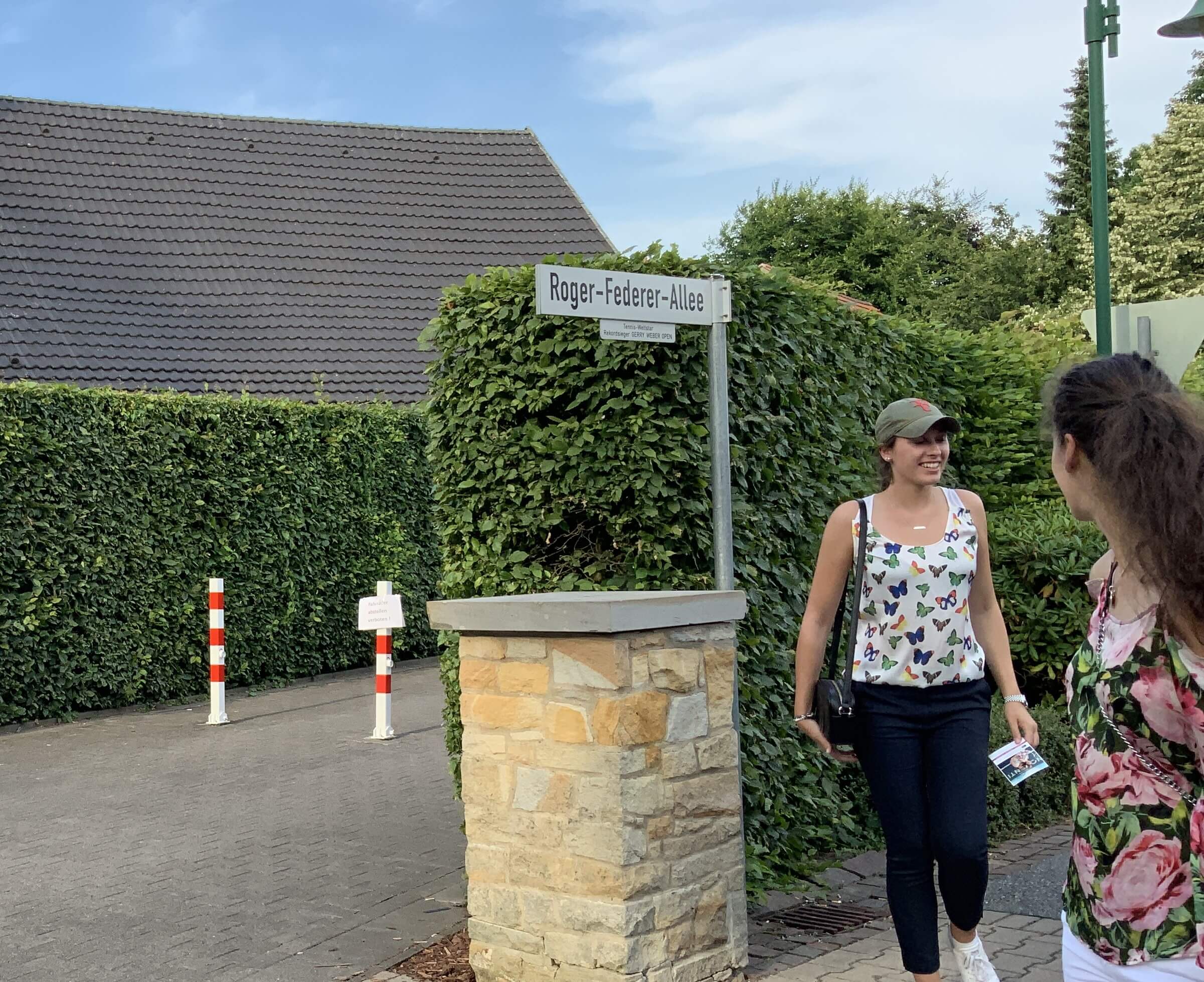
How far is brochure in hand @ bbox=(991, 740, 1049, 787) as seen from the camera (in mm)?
3611

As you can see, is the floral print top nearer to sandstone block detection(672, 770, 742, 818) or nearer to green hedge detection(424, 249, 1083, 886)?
sandstone block detection(672, 770, 742, 818)

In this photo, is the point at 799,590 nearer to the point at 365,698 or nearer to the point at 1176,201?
the point at 365,698

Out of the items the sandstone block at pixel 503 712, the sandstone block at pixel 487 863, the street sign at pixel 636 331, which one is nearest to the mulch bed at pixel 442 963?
the sandstone block at pixel 487 863

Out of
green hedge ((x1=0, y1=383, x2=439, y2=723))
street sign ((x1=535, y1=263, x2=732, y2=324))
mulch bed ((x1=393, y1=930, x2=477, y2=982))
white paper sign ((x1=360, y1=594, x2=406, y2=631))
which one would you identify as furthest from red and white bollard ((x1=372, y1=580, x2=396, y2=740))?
street sign ((x1=535, y1=263, x2=732, y2=324))

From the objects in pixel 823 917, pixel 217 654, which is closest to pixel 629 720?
pixel 823 917

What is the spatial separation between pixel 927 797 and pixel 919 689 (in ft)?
1.11

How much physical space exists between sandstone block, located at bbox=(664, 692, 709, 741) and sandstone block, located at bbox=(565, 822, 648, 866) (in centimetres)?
34

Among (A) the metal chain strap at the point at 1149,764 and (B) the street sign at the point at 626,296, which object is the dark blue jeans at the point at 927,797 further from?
(A) the metal chain strap at the point at 1149,764

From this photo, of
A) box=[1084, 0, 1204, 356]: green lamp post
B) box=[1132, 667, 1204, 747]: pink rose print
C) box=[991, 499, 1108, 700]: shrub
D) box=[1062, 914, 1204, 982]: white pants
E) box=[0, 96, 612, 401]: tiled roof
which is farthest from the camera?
box=[0, 96, 612, 401]: tiled roof

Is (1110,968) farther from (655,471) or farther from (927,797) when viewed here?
(655,471)

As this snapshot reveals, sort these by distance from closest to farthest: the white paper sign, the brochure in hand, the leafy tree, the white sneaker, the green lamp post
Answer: the brochure in hand
the white sneaker
the green lamp post
the white paper sign
the leafy tree

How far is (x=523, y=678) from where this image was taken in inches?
176

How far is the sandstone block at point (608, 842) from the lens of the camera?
4207 millimetres

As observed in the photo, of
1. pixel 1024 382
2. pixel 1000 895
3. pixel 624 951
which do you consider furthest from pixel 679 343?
pixel 1024 382
